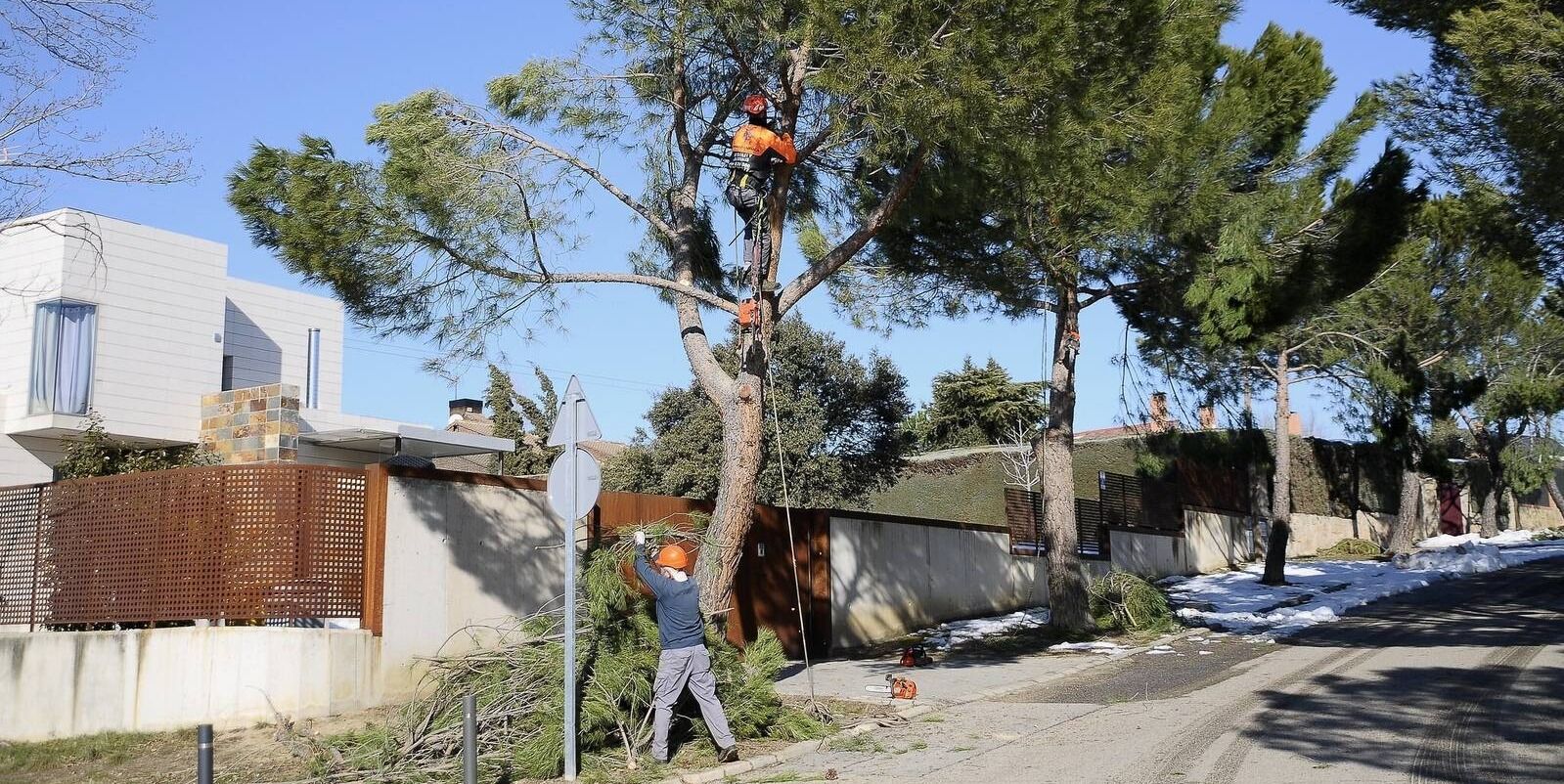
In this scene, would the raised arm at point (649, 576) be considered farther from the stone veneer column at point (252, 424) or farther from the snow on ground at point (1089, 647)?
the stone veneer column at point (252, 424)

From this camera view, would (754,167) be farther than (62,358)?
No

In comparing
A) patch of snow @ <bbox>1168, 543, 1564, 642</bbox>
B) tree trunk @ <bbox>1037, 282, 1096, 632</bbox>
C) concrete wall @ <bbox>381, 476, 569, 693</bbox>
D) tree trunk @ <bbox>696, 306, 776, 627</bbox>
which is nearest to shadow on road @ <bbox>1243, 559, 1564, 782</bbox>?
patch of snow @ <bbox>1168, 543, 1564, 642</bbox>

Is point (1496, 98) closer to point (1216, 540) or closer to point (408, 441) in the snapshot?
point (408, 441)

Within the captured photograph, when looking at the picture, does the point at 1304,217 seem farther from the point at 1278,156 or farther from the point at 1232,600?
the point at 1232,600

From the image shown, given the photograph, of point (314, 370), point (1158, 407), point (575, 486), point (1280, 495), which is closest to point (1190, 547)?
point (1280, 495)

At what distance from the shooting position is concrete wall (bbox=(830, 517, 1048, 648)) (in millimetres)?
17328

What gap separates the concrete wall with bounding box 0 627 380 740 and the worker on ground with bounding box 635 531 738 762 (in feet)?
11.2

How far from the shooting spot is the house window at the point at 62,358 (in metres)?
18.5

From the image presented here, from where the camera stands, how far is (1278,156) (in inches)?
757

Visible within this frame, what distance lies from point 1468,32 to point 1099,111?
206 inches

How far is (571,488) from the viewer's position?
8570 millimetres

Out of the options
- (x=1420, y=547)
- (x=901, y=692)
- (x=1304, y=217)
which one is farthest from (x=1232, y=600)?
(x=1420, y=547)

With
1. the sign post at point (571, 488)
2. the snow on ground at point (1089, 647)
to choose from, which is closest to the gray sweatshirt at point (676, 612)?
the sign post at point (571, 488)

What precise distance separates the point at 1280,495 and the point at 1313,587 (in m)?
2.36
